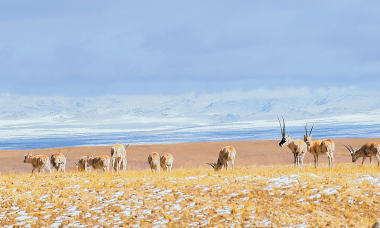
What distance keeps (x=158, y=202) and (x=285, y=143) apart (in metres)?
12.5

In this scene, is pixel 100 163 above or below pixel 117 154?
below

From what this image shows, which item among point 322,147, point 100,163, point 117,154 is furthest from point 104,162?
point 322,147

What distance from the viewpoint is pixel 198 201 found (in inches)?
588

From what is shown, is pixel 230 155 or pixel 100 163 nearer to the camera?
pixel 230 155

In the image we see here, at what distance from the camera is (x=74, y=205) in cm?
1505

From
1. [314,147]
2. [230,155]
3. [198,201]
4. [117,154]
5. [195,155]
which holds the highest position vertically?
[314,147]

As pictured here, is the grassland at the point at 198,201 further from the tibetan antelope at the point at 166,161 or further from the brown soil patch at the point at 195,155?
the brown soil patch at the point at 195,155

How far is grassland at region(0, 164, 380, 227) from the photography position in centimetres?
1341

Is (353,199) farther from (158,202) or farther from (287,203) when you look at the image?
(158,202)

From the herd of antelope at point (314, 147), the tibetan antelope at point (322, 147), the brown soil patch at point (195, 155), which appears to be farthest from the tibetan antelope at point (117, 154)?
the brown soil patch at point (195, 155)

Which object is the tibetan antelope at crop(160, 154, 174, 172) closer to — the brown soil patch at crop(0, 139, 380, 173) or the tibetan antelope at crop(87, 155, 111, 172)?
the tibetan antelope at crop(87, 155, 111, 172)

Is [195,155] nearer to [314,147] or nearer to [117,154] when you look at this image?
[117,154]

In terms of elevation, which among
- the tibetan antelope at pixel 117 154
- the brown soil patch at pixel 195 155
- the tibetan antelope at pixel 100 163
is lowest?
the brown soil patch at pixel 195 155

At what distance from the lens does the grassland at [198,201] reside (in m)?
13.4
